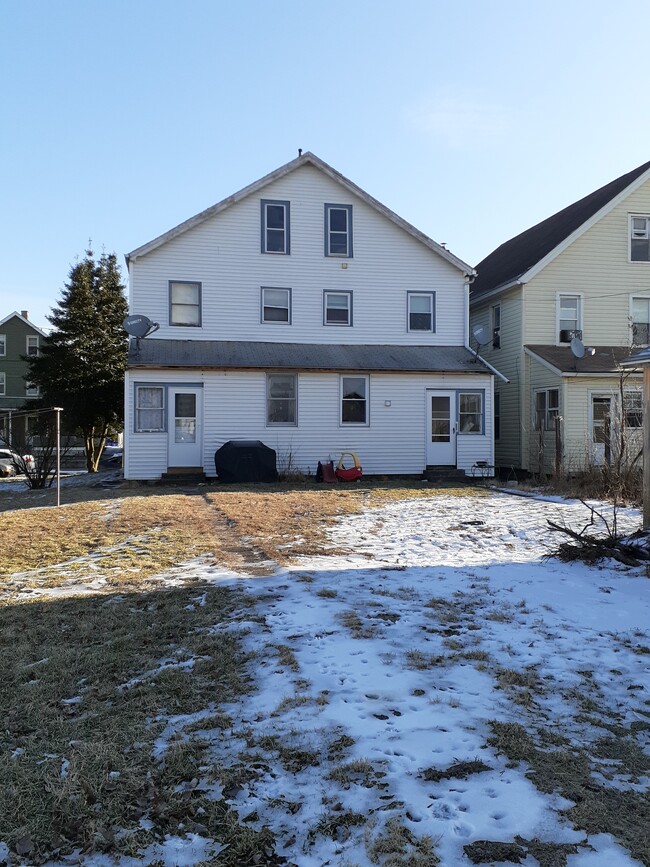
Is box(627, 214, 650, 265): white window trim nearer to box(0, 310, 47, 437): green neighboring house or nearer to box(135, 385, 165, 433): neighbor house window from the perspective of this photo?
box(135, 385, 165, 433): neighbor house window

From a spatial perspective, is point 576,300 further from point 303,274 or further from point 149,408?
point 149,408

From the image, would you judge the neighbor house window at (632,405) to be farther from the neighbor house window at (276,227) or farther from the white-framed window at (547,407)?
the neighbor house window at (276,227)

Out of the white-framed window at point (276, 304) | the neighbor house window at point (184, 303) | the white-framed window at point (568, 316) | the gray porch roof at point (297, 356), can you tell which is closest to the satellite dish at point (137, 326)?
the gray porch roof at point (297, 356)

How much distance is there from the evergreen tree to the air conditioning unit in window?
1891 centimetres

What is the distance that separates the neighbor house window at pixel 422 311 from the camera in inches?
831

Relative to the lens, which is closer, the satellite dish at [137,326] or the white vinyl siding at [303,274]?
the satellite dish at [137,326]

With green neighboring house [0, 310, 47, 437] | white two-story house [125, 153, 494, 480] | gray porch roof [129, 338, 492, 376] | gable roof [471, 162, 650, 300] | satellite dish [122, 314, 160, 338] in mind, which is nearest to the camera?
satellite dish [122, 314, 160, 338]

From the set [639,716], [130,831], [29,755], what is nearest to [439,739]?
[639,716]

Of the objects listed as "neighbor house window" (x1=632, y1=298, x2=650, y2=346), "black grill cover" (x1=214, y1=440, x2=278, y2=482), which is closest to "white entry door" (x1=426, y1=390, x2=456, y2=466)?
"black grill cover" (x1=214, y1=440, x2=278, y2=482)

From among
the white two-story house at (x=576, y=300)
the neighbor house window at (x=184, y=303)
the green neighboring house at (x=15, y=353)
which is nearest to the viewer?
the neighbor house window at (x=184, y=303)

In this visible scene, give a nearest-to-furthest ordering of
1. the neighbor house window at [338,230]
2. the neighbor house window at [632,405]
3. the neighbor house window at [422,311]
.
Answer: the neighbor house window at [632,405], the neighbor house window at [338,230], the neighbor house window at [422,311]

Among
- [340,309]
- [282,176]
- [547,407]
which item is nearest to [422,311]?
[340,309]

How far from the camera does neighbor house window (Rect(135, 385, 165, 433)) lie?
18547 mm

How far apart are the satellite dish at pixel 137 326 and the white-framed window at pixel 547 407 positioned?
39.3ft
